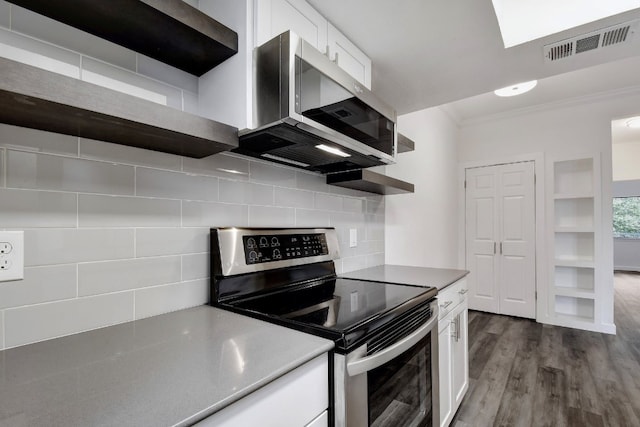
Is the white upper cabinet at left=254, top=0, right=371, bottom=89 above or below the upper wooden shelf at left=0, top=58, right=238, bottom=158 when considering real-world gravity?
above

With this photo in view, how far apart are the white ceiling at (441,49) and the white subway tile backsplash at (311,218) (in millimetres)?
837

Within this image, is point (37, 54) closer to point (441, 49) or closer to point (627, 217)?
point (441, 49)

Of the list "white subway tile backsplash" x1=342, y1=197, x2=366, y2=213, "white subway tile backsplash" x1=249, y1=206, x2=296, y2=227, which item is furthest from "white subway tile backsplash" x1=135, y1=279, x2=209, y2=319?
"white subway tile backsplash" x1=342, y1=197, x2=366, y2=213

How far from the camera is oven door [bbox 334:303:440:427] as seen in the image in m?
0.85

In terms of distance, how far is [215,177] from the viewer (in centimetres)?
123

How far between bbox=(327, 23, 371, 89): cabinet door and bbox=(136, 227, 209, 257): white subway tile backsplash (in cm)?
92

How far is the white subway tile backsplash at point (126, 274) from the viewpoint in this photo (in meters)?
0.90

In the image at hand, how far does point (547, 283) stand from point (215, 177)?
4115mm

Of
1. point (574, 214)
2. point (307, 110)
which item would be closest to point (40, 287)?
point (307, 110)

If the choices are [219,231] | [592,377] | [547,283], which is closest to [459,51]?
[219,231]

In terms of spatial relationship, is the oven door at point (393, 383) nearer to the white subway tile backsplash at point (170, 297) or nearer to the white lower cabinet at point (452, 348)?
the white lower cabinet at point (452, 348)

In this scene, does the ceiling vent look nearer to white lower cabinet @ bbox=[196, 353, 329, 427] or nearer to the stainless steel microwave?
the stainless steel microwave

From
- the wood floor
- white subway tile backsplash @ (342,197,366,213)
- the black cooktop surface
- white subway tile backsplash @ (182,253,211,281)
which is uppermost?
white subway tile backsplash @ (342,197,366,213)

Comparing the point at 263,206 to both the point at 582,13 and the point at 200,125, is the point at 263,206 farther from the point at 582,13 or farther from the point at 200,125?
the point at 582,13
